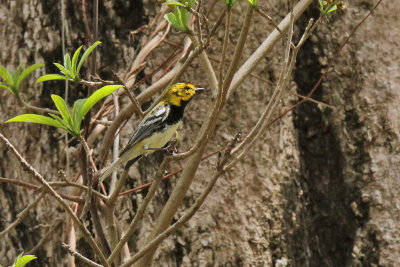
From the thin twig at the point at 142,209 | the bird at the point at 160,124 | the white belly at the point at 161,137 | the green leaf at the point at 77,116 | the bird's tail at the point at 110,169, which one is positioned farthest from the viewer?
the white belly at the point at 161,137

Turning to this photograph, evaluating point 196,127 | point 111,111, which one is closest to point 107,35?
point 111,111

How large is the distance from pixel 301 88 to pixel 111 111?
3.20 ft

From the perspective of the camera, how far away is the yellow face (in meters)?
2.77

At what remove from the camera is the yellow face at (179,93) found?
2773 millimetres

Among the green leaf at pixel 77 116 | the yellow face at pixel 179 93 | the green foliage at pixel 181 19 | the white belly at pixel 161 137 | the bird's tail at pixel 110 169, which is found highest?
the green foliage at pixel 181 19

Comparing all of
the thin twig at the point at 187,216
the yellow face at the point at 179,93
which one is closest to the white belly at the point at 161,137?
the yellow face at the point at 179,93

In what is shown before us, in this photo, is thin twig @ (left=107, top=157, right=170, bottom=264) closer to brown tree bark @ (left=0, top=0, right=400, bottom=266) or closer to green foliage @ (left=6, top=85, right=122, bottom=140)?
green foliage @ (left=6, top=85, right=122, bottom=140)

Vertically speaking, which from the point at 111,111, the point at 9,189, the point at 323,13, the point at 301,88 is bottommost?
the point at 9,189

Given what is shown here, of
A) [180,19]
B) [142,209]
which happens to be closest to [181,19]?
[180,19]

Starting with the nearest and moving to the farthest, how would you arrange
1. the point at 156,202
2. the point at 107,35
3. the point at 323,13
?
the point at 323,13, the point at 156,202, the point at 107,35

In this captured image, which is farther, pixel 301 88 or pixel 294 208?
pixel 301 88

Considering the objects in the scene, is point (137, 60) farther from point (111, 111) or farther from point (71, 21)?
point (71, 21)

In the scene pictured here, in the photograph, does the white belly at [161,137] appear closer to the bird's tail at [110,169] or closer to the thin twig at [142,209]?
the bird's tail at [110,169]

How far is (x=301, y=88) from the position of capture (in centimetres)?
322
